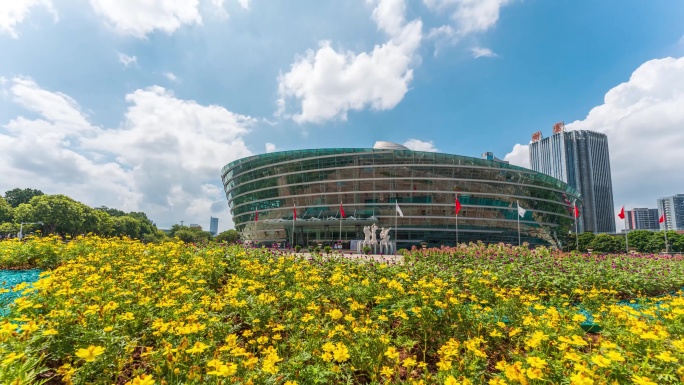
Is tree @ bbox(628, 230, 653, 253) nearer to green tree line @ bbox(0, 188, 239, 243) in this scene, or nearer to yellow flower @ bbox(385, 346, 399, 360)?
green tree line @ bbox(0, 188, 239, 243)

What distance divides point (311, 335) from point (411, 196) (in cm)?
5319

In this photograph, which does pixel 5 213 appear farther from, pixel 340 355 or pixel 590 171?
pixel 590 171

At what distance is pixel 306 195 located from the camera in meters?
60.1

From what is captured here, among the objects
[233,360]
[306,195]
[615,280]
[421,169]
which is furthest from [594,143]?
[233,360]

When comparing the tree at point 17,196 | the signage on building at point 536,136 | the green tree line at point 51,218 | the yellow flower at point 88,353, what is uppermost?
the signage on building at point 536,136

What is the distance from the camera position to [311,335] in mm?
4461

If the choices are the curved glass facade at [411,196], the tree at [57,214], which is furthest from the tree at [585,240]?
the tree at [57,214]

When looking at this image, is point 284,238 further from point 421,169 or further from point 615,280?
point 615,280

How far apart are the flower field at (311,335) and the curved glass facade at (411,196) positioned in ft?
152

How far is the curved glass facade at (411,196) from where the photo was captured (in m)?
55.7

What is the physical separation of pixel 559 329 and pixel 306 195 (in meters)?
56.4

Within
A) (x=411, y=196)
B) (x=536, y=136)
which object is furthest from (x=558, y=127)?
(x=411, y=196)

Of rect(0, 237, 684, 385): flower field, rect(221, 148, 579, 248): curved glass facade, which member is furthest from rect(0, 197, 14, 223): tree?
rect(0, 237, 684, 385): flower field

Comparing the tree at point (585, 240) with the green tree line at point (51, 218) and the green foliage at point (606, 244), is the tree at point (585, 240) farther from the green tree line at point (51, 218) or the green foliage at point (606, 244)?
the green tree line at point (51, 218)
